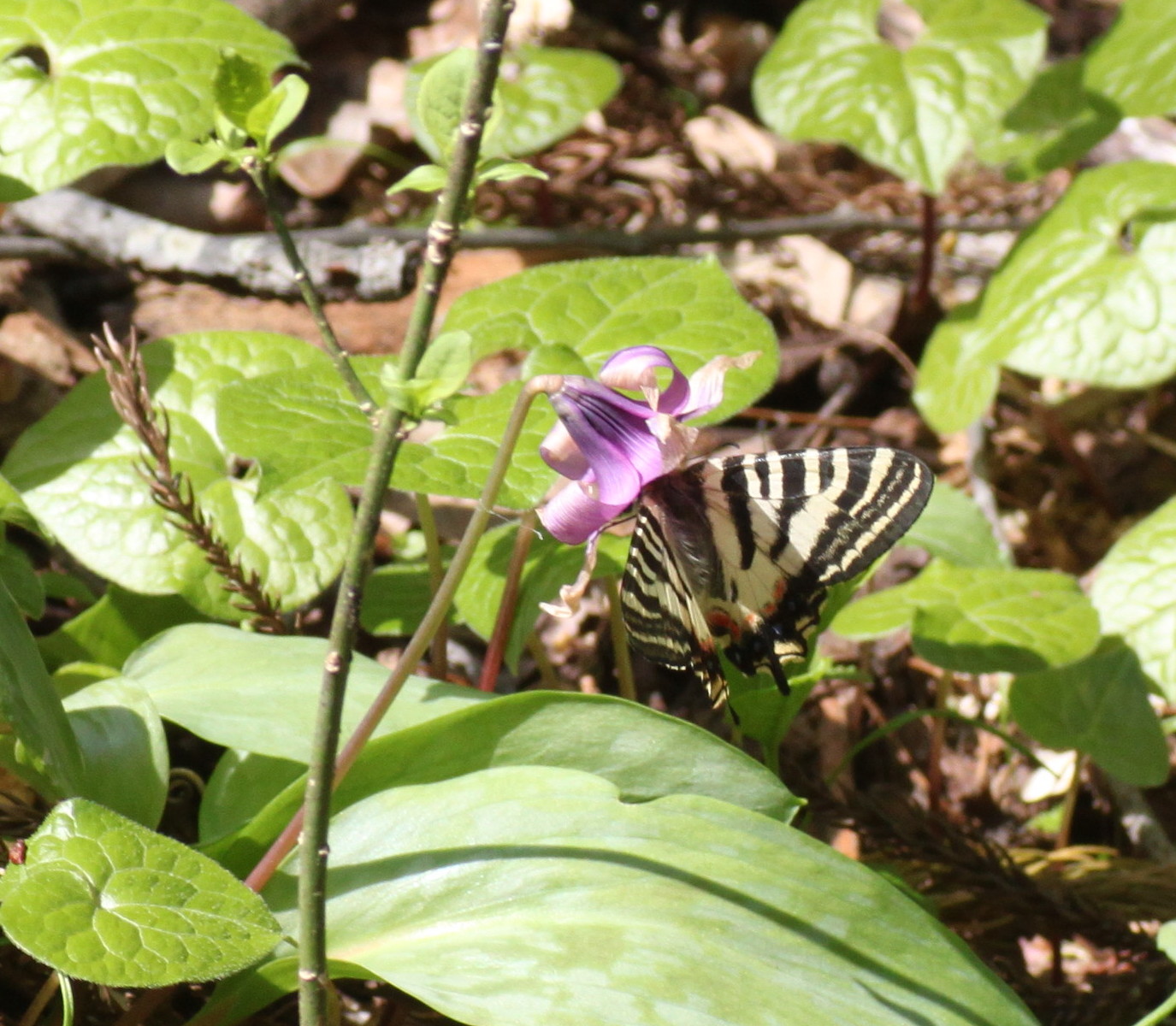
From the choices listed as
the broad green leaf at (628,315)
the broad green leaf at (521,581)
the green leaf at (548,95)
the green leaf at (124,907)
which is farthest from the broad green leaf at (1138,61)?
the green leaf at (124,907)

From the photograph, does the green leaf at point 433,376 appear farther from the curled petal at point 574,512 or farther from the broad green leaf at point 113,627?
the broad green leaf at point 113,627

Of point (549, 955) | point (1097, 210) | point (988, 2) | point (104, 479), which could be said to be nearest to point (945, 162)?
point (1097, 210)

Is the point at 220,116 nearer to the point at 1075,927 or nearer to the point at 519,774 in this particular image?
the point at 519,774

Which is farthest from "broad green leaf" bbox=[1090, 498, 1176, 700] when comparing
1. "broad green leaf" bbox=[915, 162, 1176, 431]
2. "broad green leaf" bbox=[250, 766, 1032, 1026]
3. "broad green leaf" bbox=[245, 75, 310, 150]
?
"broad green leaf" bbox=[245, 75, 310, 150]

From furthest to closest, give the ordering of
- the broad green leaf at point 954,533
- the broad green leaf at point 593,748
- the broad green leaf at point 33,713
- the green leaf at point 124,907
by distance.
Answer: the broad green leaf at point 954,533 < the broad green leaf at point 593,748 < the broad green leaf at point 33,713 < the green leaf at point 124,907

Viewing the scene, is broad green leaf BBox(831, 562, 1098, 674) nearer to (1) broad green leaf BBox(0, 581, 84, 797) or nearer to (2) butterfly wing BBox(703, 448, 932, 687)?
(2) butterfly wing BBox(703, 448, 932, 687)
